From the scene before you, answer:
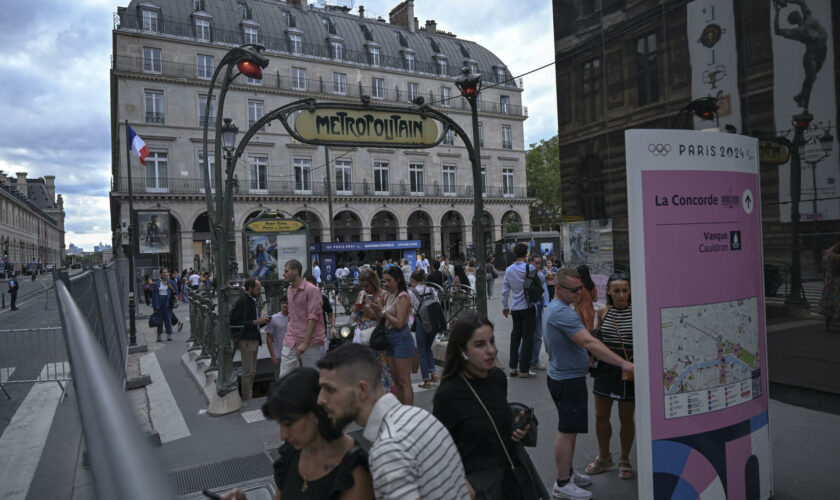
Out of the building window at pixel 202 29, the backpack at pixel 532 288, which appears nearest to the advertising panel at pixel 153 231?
the building window at pixel 202 29

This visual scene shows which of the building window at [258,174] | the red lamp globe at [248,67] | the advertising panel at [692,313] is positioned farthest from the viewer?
the building window at [258,174]

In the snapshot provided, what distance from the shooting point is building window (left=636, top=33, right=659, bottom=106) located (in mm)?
7223

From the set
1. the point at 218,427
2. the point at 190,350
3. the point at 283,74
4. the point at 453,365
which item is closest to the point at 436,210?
the point at 283,74

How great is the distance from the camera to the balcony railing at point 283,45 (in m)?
34.3

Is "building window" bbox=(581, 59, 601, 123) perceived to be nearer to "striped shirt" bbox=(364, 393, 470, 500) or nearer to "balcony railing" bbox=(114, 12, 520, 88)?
"striped shirt" bbox=(364, 393, 470, 500)

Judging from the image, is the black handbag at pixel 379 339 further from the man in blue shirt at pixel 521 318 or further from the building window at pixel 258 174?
the building window at pixel 258 174

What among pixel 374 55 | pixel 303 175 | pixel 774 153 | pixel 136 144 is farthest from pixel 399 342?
pixel 374 55

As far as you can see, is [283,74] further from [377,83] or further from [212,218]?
[212,218]

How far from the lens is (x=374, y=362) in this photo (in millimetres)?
2250

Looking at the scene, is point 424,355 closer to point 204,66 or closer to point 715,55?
point 715,55

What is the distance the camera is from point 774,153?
5883 millimetres

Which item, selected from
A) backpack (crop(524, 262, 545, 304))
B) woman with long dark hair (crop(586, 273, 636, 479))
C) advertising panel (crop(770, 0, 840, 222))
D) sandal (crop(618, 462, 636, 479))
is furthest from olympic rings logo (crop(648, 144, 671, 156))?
backpack (crop(524, 262, 545, 304))

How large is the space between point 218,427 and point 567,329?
4.49 meters

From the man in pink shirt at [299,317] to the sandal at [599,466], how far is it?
336 cm
